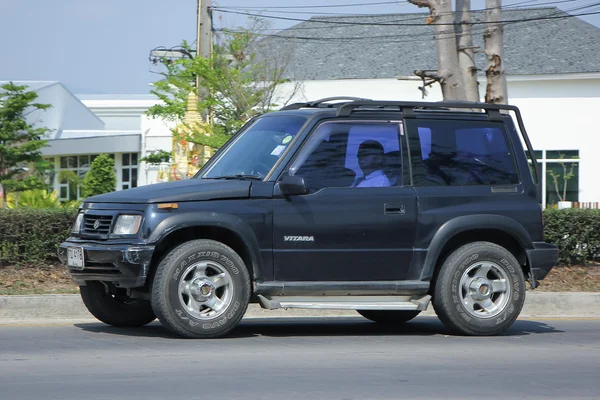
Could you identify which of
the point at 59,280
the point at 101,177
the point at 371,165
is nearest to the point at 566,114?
the point at 101,177

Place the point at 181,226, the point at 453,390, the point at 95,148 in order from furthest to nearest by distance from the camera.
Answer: the point at 95,148
the point at 181,226
the point at 453,390

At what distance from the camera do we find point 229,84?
29562 millimetres

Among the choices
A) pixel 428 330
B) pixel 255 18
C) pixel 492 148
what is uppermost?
pixel 255 18

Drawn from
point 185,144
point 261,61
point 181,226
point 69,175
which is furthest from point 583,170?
point 181,226

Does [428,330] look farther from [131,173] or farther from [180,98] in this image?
[131,173]

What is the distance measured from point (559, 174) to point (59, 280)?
25285 mm

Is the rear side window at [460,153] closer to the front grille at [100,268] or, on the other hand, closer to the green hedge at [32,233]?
the front grille at [100,268]

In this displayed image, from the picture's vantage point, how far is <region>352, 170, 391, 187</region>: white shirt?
916cm

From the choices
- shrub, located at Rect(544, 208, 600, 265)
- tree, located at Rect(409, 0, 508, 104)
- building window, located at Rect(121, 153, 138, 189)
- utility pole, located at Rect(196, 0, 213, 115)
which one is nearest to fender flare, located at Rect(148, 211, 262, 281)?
shrub, located at Rect(544, 208, 600, 265)

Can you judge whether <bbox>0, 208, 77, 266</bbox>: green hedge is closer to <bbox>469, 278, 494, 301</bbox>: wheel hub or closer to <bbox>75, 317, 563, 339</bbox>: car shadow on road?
<bbox>75, 317, 563, 339</bbox>: car shadow on road

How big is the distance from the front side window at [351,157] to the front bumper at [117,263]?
1.55 m

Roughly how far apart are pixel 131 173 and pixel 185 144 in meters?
26.1

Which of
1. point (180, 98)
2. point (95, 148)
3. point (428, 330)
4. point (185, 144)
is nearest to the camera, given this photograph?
point (428, 330)

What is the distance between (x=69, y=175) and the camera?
47.9 metres
